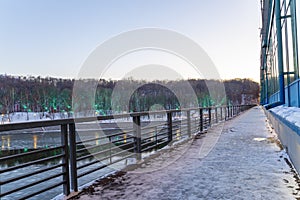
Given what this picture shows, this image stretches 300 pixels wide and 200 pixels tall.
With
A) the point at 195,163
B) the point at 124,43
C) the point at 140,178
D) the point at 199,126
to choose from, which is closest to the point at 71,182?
the point at 140,178

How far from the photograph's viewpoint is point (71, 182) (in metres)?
3.13

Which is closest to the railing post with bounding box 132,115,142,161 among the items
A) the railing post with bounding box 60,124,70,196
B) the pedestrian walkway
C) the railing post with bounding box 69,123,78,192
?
the pedestrian walkway

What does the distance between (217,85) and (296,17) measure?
66.9 metres

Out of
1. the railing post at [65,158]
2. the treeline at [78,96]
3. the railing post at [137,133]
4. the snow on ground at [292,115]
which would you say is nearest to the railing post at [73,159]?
the railing post at [65,158]

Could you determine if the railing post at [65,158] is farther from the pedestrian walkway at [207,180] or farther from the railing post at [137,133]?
the railing post at [137,133]

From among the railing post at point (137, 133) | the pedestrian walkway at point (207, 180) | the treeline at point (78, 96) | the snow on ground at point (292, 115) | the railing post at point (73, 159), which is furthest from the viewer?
the treeline at point (78, 96)

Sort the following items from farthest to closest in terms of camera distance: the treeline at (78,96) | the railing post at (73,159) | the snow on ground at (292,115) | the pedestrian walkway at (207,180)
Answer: the treeline at (78,96)
the snow on ground at (292,115)
the railing post at (73,159)
the pedestrian walkway at (207,180)

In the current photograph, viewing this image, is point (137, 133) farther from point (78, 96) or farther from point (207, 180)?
point (78, 96)

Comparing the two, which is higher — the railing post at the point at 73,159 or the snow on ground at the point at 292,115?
the snow on ground at the point at 292,115

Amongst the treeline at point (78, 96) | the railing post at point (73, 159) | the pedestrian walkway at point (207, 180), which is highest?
the treeline at point (78, 96)

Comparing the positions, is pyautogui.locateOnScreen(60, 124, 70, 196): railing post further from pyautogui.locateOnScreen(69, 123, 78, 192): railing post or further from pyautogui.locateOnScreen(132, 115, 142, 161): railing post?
pyautogui.locateOnScreen(132, 115, 142, 161): railing post

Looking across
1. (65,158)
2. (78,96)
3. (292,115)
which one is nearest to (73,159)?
(65,158)

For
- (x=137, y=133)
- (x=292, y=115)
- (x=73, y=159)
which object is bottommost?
(x=73, y=159)

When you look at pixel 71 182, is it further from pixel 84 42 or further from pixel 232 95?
pixel 232 95
